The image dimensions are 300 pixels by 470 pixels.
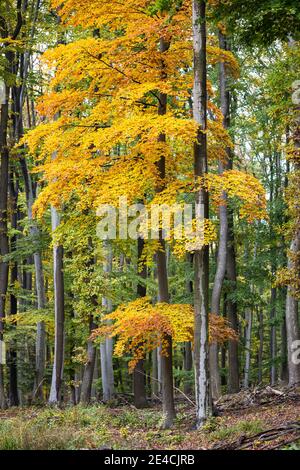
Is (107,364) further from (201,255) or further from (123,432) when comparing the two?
(201,255)

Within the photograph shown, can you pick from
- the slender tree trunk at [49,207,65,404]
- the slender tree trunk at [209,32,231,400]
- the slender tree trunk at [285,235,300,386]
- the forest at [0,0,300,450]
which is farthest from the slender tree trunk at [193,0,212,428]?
the slender tree trunk at [49,207,65,404]

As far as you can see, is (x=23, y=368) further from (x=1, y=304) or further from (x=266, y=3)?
(x=266, y=3)

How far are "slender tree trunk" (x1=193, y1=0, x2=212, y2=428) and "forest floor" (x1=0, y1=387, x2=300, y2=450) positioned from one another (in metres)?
0.61

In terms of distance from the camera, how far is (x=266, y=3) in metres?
9.69

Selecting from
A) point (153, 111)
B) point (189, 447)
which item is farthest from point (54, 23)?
point (189, 447)

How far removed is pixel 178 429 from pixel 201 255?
12.3ft

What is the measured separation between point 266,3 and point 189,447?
24.7 ft

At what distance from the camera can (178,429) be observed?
41.2ft

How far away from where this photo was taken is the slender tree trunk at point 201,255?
38.7 feet

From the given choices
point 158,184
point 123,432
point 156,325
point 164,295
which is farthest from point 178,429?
point 158,184

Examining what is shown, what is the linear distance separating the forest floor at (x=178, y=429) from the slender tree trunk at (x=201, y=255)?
607 mm

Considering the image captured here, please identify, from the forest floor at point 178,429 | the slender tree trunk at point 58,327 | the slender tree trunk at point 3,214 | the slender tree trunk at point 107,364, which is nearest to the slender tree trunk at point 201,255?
the forest floor at point 178,429

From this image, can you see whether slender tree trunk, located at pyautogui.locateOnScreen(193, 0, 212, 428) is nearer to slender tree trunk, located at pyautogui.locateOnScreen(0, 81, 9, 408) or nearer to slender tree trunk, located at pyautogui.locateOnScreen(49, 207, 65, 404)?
slender tree trunk, located at pyautogui.locateOnScreen(49, 207, 65, 404)

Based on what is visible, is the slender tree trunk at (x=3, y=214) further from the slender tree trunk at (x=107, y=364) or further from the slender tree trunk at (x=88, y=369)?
the slender tree trunk at (x=107, y=364)
